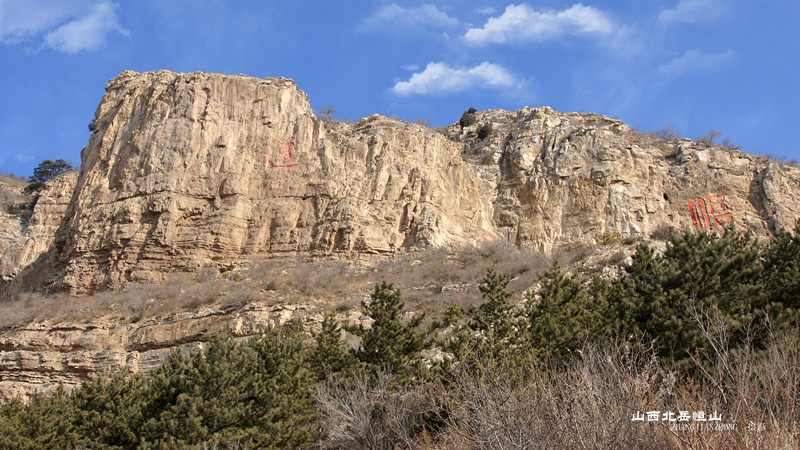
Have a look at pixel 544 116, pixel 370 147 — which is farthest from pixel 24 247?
pixel 544 116

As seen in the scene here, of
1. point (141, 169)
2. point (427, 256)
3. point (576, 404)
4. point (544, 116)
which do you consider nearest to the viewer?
point (576, 404)

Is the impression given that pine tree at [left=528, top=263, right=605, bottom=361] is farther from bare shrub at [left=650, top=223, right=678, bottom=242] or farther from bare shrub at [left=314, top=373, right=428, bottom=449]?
bare shrub at [left=650, top=223, right=678, bottom=242]

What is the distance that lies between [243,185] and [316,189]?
12.0ft

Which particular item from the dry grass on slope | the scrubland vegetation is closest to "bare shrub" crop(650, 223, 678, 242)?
the dry grass on slope

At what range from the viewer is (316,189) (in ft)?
101

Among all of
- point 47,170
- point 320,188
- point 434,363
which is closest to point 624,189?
point 320,188

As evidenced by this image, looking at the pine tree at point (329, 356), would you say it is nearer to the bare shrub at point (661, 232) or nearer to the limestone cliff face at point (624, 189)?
the limestone cliff face at point (624, 189)

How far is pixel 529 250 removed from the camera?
32.3m

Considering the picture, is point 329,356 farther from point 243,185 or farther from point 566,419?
point 243,185

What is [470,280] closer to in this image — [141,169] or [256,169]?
[256,169]

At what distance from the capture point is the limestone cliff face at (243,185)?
28.9 meters

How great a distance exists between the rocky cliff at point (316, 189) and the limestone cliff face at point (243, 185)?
0.26 feet

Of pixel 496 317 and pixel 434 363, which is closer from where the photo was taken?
pixel 434 363

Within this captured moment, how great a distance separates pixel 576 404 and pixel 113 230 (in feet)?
85.4
